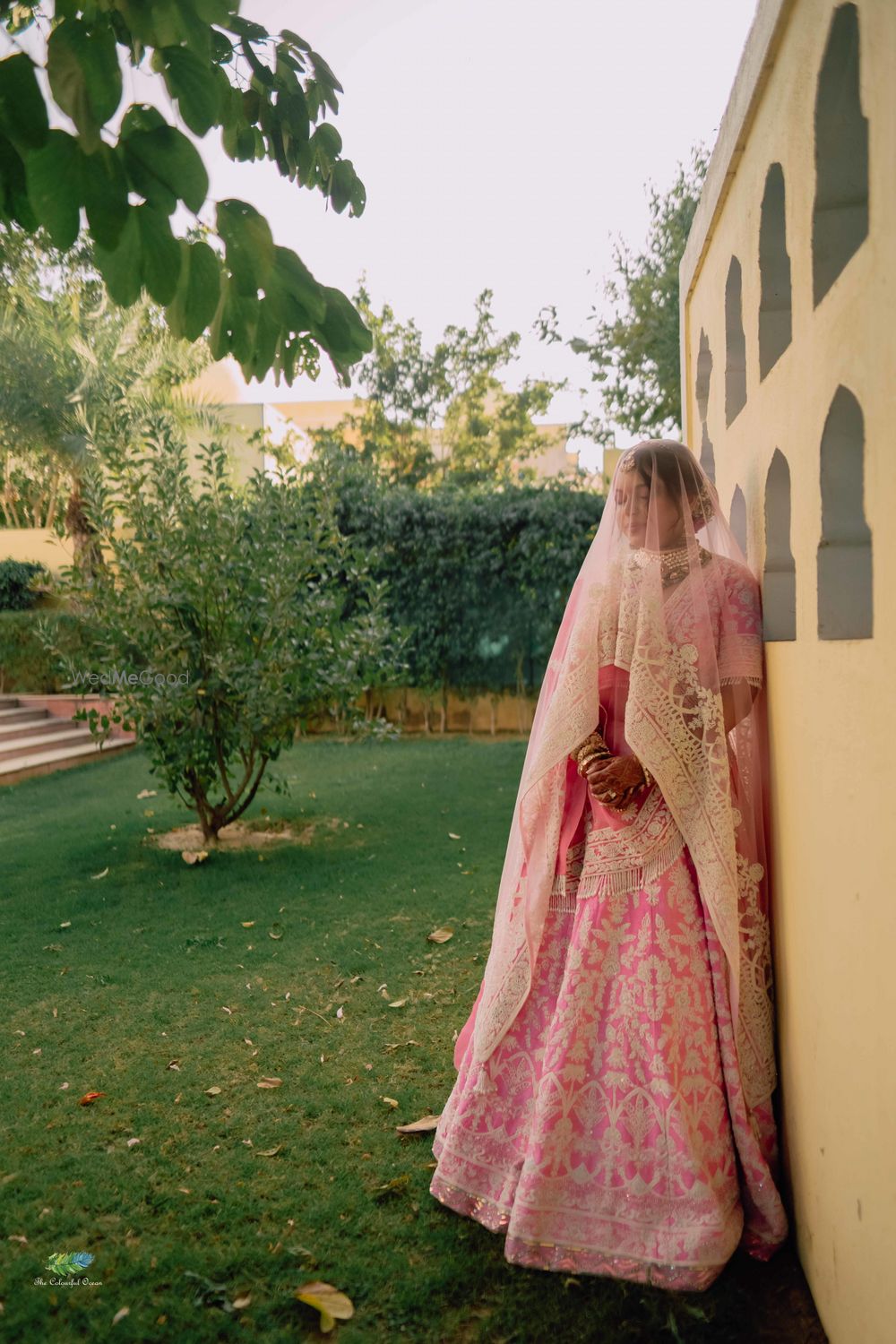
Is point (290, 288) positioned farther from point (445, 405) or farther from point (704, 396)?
point (445, 405)

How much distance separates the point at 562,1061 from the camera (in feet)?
7.64

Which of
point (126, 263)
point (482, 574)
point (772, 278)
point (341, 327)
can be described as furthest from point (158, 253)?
point (482, 574)

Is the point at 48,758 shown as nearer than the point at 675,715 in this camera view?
No

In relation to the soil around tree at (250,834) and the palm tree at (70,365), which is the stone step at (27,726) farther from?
the soil around tree at (250,834)

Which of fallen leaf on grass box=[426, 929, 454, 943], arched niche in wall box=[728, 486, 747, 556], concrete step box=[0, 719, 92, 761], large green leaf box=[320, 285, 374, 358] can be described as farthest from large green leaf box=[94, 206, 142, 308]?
concrete step box=[0, 719, 92, 761]

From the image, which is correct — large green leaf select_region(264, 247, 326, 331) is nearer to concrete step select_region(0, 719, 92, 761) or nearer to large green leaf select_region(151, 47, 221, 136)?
large green leaf select_region(151, 47, 221, 136)

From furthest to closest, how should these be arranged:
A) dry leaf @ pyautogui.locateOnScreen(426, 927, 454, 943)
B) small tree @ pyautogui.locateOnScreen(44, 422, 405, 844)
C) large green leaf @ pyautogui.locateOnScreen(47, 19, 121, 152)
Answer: small tree @ pyautogui.locateOnScreen(44, 422, 405, 844) → dry leaf @ pyautogui.locateOnScreen(426, 927, 454, 943) → large green leaf @ pyautogui.locateOnScreen(47, 19, 121, 152)

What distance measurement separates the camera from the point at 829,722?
1.90 meters

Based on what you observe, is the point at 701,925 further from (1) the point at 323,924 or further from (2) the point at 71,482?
(2) the point at 71,482

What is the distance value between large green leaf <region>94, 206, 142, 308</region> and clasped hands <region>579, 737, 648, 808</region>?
1508 mm

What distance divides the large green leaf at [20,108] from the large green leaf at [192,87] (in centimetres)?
22

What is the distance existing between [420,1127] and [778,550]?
6.26 feet

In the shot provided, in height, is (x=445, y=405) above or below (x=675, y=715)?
above

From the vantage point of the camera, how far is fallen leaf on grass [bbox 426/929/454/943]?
4.58 meters
